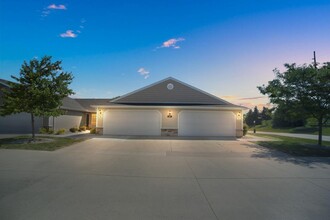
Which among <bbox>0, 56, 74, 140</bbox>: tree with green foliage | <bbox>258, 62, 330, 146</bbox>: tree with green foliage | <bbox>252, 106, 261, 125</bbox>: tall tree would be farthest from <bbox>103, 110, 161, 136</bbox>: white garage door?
<bbox>252, 106, 261, 125</bbox>: tall tree

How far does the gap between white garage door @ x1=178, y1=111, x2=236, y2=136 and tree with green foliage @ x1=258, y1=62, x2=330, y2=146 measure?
5.29 metres

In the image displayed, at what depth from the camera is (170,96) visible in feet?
67.4

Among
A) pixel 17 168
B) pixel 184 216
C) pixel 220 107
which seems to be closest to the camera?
pixel 184 216

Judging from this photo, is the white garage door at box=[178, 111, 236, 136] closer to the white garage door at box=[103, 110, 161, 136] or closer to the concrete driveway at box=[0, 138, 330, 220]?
the white garage door at box=[103, 110, 161, 136]

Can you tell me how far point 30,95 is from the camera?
12.9 metres

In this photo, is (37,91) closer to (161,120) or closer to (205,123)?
(161,120)

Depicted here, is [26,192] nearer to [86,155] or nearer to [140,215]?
[140,215]

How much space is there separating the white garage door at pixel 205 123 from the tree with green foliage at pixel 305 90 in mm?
5291

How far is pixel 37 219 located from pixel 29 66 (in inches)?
471

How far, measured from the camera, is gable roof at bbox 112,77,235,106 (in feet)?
66.1

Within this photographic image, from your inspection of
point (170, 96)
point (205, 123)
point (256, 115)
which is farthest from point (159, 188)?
point (256, 115)

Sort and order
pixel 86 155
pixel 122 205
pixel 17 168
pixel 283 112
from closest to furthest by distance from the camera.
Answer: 1. pixel 122 205
2. pixel 17 168
3. pixel 86 155
4. pixel 283 112

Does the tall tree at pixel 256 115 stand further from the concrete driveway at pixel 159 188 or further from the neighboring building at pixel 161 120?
the concrete driveway at pixel 159 188

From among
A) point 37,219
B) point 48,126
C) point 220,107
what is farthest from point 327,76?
point 48,126
